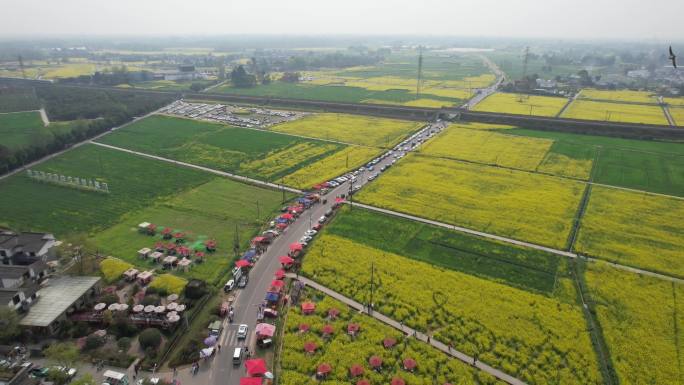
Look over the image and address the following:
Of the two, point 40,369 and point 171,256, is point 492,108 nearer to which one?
point 171,256

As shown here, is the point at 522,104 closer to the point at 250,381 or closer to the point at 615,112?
the point at 615,112

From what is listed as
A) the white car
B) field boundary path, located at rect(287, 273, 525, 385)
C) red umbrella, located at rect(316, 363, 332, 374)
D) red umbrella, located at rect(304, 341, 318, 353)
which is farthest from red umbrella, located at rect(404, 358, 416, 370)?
the white car

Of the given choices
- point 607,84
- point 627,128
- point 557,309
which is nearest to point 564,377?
point 557,309

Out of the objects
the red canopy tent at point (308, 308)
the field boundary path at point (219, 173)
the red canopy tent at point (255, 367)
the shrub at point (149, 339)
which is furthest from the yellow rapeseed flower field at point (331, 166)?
the red canopy tent at point (255, 367)

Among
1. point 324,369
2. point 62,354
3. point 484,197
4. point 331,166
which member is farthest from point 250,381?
point 331,166

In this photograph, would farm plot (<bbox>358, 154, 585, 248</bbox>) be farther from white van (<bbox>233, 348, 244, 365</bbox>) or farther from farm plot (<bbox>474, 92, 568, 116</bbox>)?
farm plot (<bbox>474, 92, 568, 116</bbox>)

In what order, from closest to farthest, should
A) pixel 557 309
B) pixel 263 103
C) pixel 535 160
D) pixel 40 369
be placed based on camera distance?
pixel 40 369, pixel 557 309, pixel 535 160, pixel 263 103
